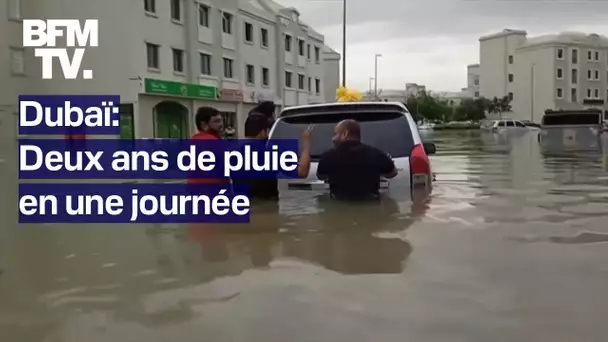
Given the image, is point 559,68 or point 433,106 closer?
point 559,68

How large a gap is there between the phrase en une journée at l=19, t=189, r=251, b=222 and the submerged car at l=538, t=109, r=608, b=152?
75.3 ft

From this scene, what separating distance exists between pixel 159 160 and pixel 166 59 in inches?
660

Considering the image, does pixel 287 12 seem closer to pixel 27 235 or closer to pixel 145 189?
pixel 145 189

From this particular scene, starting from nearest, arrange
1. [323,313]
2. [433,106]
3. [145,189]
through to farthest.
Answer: [323,313] < [145,189] < [433,106]

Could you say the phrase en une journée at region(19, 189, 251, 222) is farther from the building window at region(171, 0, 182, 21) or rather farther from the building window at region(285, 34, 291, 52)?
the building window at region(285, 34, 291, 52)

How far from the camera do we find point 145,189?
39.1 ft

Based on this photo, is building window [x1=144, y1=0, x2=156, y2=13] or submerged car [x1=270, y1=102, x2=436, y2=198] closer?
submerged car [x1=270, y1=102, x2=436, y2=198]

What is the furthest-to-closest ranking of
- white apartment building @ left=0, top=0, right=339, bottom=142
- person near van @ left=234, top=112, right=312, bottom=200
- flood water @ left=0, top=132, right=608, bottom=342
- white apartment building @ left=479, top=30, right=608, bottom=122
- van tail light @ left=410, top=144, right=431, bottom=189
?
1. white apartment building @ left=479, top=30, right=608, bottom=122
2. white apartment building @ left=0, top=0, right=339, bottom=142
3. person near van @ left=234, top=112, right=312, bottom=200
4. van tail light @ left=410, top=144, right=431, bottom=189
5. flood water @ left=0, top=132, right=608, bottom=342

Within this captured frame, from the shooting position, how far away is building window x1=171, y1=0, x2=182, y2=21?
32.1 meters

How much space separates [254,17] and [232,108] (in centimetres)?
568

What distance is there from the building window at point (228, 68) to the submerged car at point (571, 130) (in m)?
15.4

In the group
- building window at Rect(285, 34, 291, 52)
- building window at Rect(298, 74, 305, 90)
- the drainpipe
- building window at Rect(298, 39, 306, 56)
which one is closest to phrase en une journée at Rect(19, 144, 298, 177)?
the drainpipe

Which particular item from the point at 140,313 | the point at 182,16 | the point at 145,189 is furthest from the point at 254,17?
the point at 140,313

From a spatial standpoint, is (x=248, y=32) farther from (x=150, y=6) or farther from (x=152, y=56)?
(x=152, y=56)
